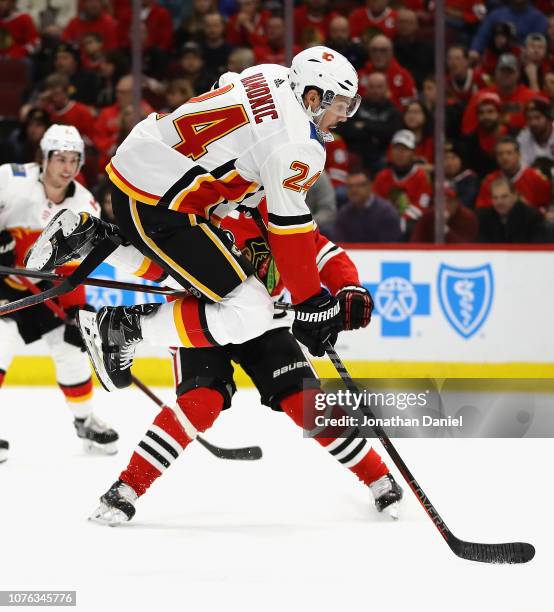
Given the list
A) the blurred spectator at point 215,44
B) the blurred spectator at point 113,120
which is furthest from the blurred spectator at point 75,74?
the blurred spectator at point 215,44

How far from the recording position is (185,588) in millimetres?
2477

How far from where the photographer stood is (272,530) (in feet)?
9.93

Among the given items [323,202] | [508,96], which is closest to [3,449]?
[323,202]

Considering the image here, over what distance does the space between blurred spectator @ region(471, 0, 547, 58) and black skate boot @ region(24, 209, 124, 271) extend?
128 inches

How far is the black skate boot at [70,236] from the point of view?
3125mm

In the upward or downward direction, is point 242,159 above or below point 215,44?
above

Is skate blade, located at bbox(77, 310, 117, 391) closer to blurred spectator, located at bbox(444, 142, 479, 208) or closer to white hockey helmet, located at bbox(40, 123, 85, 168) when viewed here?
white hockey helmet, located at bbox(40, 123, 85, 168)

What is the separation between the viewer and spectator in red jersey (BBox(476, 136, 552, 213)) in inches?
216

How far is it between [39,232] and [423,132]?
7.85 feet

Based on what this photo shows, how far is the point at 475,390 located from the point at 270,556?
2.56 metres

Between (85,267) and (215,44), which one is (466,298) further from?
(85,267)

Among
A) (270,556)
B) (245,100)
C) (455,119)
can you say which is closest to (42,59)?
(455,119)

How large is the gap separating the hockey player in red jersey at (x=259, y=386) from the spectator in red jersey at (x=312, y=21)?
9.67 feet

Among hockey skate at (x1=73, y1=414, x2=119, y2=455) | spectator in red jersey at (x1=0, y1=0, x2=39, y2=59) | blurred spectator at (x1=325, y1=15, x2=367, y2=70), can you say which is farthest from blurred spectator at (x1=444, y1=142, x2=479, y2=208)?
spectator in red jersey at (x1=0, y1=0, x2=39, y2=59)
